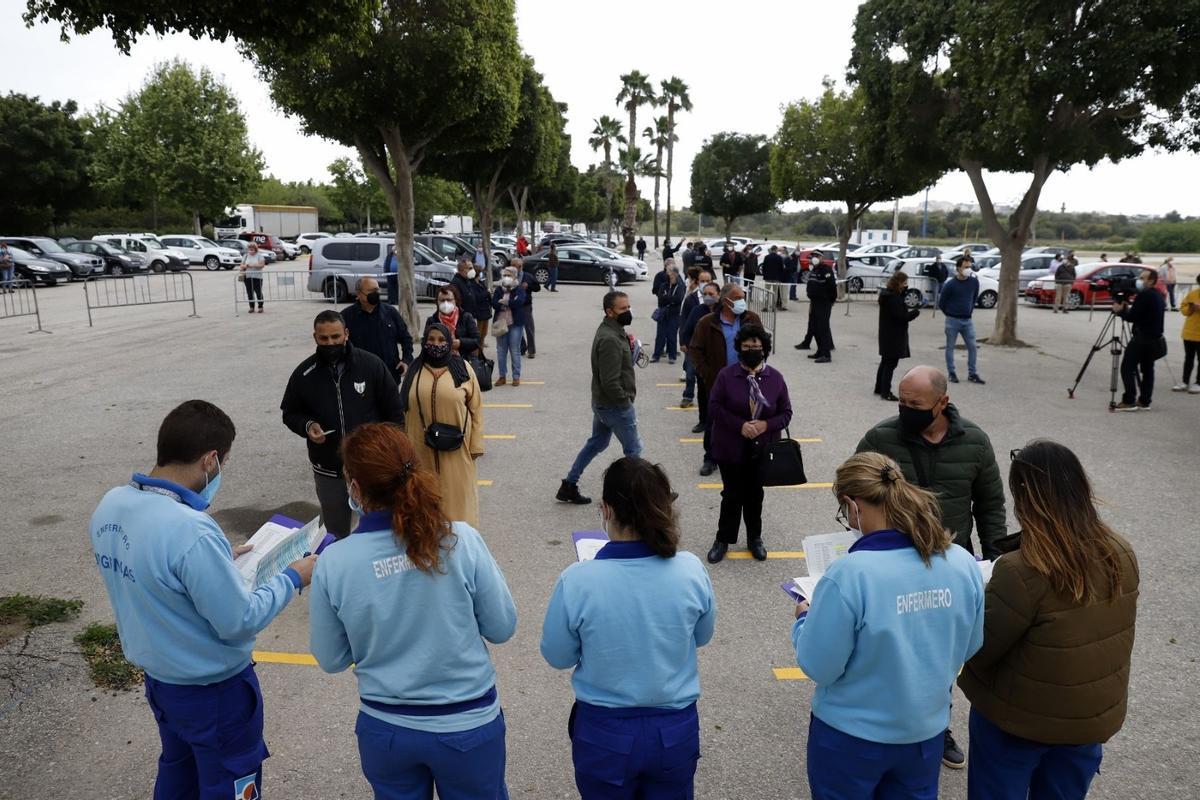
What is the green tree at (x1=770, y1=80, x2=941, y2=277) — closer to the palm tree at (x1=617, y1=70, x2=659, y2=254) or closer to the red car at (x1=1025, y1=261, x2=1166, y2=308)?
the red car at (x1=1025, y1=261, x2=1166, y2=308)

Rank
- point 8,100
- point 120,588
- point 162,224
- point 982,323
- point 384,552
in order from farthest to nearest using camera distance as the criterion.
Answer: point 162,224, point 8,100, point 982,323, point 120,588, point 384,552

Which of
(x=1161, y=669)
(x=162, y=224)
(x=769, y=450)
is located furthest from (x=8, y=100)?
(x=1161, y=669)

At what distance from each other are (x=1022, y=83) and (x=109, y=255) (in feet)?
107

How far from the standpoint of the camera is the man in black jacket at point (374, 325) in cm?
746

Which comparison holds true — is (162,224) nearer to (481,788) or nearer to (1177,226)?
(481,788)

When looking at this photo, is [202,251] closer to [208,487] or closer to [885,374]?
[885,374]

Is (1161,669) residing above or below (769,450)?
below

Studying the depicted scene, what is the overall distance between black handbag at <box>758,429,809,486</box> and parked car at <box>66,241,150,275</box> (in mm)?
33659

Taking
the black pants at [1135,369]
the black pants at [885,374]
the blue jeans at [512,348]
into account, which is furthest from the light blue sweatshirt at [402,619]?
the black pants at [1135,369]

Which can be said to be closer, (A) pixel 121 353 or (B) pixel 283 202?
(A) pixel 121 353

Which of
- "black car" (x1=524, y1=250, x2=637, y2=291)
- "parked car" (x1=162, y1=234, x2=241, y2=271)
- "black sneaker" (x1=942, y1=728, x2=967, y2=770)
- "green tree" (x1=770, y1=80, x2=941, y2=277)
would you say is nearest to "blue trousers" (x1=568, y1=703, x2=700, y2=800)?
"black sneaker" (x1=942, y1=728, x2=967, y2=770)

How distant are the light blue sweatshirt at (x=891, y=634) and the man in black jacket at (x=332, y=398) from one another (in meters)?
3.46

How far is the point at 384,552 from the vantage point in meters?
2.27

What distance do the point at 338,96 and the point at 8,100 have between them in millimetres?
36160
